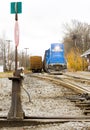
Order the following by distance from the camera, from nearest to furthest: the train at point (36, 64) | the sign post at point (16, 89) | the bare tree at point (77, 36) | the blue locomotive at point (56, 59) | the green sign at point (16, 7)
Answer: the sign post at point (16, 89), the green sign at point (16, 7), the blue locomotive at point (56, 59), the train at point (36, 64), the bare tree at point (77, 36)

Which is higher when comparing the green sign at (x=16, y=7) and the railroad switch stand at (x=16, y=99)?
the green sign at (x=16, y=7)

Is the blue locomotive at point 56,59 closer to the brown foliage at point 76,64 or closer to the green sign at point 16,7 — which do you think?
the brown foliage at point 76,64

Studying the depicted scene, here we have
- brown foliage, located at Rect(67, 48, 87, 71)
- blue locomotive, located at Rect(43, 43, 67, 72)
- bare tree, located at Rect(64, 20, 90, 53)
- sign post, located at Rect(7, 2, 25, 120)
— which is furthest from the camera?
bare tree, located at Rect(64, 20, 90, 53)

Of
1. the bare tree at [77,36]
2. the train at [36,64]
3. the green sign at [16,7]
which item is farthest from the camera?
the bare tree at [77,36]

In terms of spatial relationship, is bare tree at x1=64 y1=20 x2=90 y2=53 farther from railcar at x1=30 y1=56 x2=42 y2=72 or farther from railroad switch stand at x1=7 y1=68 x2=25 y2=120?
railroad switch stand at x1=7 y1=68 x2=25 y2=120

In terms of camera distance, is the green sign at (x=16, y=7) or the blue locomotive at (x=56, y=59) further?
the blue locomotive at (x=56, y=59)

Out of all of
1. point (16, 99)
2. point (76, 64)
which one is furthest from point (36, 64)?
point (16, 99)

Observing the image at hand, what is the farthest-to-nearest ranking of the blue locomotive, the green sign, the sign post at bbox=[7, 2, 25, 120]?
the blue locomotive → the green sign → the sign post at bbox=[7, 2, 25, 120]

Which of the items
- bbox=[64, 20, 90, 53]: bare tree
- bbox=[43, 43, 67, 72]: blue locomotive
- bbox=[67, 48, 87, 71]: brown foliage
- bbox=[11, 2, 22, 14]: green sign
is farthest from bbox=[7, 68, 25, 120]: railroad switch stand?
bbox=[64, 20, 90, 53]: bare tree

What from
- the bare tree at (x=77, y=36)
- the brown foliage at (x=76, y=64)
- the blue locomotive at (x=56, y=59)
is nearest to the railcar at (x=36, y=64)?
the blue locomotive at (x=56, y=59)

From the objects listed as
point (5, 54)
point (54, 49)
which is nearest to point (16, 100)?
point (54, 49)

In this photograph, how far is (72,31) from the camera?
388ft

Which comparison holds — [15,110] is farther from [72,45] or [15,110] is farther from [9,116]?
[72,45]

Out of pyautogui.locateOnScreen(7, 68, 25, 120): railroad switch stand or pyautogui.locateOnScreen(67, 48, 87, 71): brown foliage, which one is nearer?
pyautogui.locateOnScreen(7, 68, 25, 120): railroad switch stand
